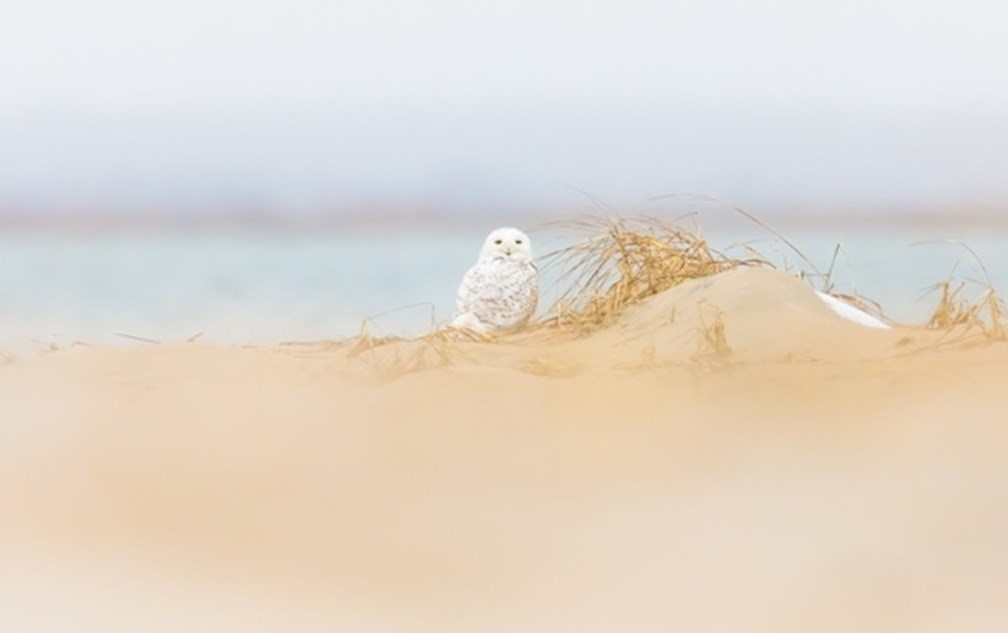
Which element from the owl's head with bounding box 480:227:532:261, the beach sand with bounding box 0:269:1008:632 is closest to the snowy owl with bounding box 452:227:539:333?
the owl's head with bounding box 480:227:532:261

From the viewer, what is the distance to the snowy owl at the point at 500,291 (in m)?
2.01

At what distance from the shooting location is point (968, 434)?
50.5 inches

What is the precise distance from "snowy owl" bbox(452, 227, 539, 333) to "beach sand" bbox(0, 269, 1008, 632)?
1.42 ft

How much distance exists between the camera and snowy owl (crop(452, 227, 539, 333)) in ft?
6.59

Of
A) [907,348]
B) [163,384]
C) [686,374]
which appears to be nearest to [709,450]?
[686,374]

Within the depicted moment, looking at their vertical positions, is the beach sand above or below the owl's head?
below

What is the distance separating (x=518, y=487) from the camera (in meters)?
1.25

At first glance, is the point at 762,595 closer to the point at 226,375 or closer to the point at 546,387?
the point at 546,387

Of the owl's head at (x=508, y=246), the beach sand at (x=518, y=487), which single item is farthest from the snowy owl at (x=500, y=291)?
the beach sand at (x=518, y=487)

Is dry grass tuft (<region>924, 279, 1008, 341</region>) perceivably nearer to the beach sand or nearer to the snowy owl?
the beach sand

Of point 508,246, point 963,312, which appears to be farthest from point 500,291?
point 963,312

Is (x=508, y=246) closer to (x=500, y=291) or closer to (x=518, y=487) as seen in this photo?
(x=500, y=291)

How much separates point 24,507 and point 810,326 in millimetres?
853

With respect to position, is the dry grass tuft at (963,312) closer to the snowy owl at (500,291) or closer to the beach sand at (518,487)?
the beach sand at (518,487)
